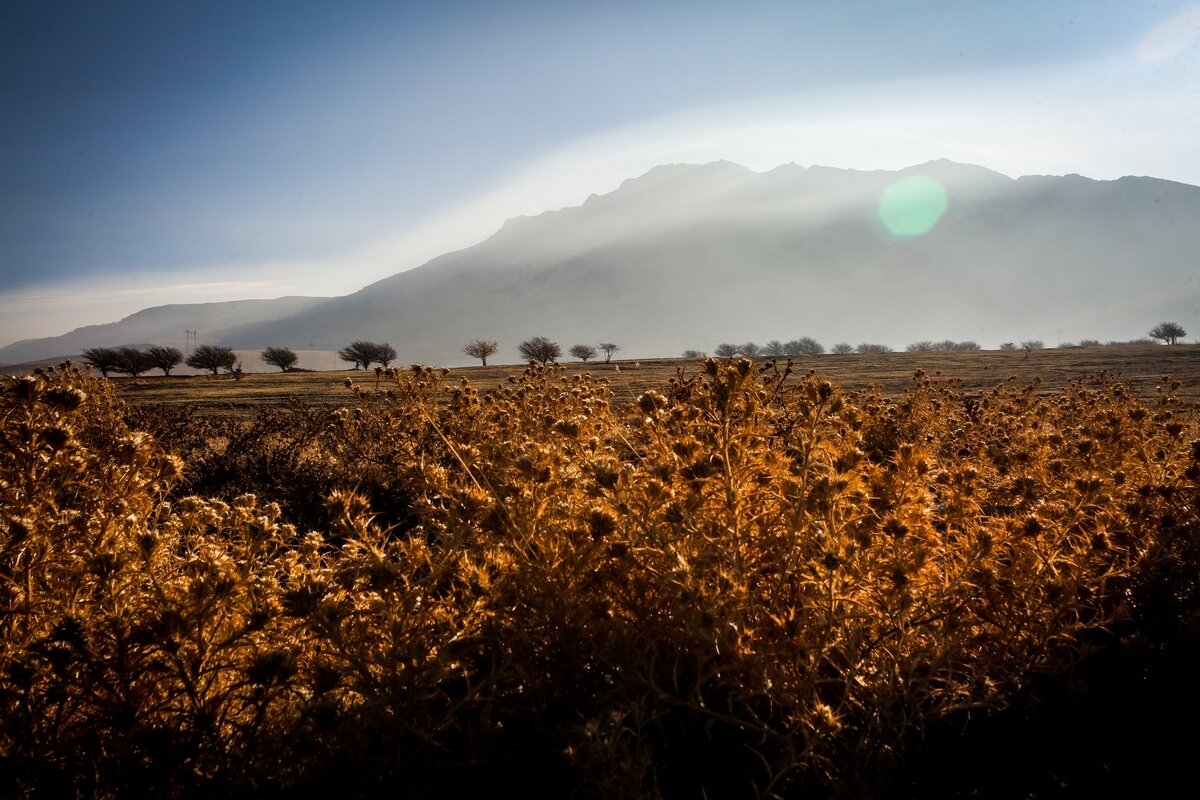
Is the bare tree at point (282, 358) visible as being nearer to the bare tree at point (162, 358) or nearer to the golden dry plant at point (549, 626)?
the bare tree at point (162, 358)

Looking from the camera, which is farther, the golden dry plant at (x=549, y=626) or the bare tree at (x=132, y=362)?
the bare tree at (x=132, y=362)

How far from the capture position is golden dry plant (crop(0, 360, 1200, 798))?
159 cm

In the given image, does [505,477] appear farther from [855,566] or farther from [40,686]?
[40,686]

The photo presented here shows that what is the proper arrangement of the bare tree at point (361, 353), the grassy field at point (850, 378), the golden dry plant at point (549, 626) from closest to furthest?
the golden dry plant at point (549, 626)
the grassy field at point (850, 378)
the bare tree at point (361, 353)

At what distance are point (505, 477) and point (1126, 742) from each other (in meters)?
2.48

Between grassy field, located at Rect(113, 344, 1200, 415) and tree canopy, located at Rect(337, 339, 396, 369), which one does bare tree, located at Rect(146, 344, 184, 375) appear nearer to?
tree canopy, located at Rect(337, 339, 396, 369)

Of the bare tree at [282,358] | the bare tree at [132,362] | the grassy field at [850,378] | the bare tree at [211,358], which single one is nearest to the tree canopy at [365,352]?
the bare tree at [282,358]

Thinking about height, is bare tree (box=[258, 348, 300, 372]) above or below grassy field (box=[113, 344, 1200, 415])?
above

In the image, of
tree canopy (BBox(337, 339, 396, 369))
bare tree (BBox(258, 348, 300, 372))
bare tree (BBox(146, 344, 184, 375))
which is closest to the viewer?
bare tree (BBox(146, 344, 184, 375))

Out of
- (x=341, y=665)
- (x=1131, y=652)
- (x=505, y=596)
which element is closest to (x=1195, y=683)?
(x=1131, y=652)

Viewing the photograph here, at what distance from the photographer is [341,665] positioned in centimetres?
186

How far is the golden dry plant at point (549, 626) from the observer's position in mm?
1589

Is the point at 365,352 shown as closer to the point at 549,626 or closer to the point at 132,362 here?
the point at 132,362

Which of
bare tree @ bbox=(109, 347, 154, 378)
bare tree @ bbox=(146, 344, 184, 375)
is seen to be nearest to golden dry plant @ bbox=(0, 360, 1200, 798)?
bare tree @ bbox=(109, 347, 154, 378)
